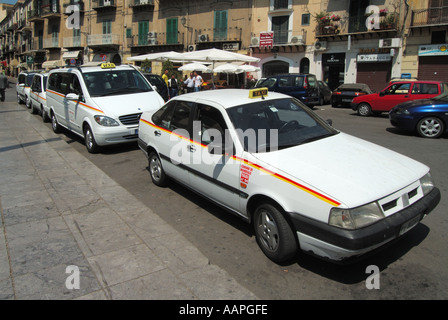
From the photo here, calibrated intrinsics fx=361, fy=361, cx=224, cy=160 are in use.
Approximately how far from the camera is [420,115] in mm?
10039

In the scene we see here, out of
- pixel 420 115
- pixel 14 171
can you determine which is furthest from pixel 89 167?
pixel 420 115

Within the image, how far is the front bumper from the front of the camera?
9.92ft

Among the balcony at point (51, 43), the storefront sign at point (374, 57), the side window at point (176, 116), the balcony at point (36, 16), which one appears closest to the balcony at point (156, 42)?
the storefront sign at point (374, 57)

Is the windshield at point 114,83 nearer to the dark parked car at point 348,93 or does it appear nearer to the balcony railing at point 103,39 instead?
the dark parked car at point 348,93

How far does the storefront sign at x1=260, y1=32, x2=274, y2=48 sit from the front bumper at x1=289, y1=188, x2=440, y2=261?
86.4 ft

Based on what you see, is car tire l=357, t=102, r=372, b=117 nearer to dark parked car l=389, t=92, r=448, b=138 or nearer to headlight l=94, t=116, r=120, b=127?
dark parked car l=389, t=92, r=448, b=138

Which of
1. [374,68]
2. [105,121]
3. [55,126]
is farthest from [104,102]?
[374,68]

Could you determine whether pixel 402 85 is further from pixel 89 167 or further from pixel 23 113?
pixel 23 113

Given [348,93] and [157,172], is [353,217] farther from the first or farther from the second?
[348,93]

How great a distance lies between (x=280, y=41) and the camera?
91.7 feet

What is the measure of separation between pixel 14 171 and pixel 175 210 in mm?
3789

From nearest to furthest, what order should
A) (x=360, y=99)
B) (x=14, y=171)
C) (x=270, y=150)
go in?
1. (x=270, y=150)
2. (x=14, y=171)
3. (x=360, y=99)

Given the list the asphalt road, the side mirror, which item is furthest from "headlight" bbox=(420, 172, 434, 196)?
the side mirror

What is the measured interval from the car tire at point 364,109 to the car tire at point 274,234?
13.2 meters
